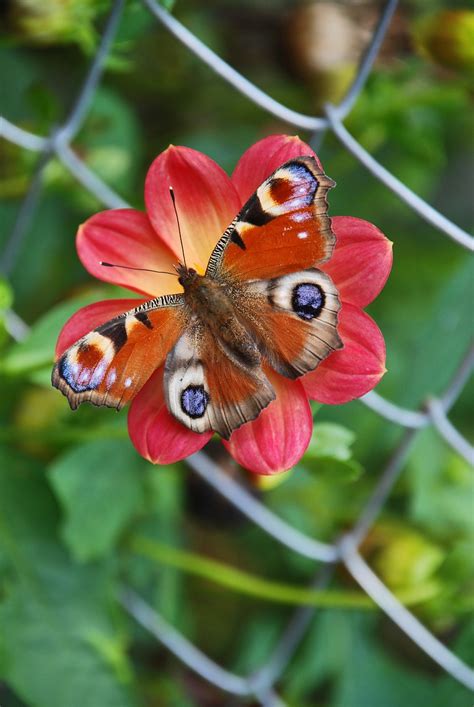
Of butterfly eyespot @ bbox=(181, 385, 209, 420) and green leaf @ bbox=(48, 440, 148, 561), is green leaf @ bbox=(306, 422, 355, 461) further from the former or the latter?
green leaf @ bbox=(48, 440, 148, 561)

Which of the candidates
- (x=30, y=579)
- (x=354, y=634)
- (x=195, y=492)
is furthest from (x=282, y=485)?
(x=30, y=579)

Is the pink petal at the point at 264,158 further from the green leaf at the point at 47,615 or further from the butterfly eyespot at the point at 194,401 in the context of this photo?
the green leaf at the point at 47,615

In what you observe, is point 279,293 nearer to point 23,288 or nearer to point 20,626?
point 20,626

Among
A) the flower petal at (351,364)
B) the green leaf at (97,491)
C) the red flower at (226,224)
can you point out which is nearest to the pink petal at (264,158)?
the red flower at (226,224)

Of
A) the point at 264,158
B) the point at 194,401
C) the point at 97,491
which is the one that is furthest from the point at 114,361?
the point at 97,491

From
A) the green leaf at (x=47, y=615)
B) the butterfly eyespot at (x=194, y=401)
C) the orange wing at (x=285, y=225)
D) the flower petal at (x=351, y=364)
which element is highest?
the orange wing at (x=285, y=225)

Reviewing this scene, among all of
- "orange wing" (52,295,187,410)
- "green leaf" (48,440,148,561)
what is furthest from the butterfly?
"green leaf" (48,440,148,561)
